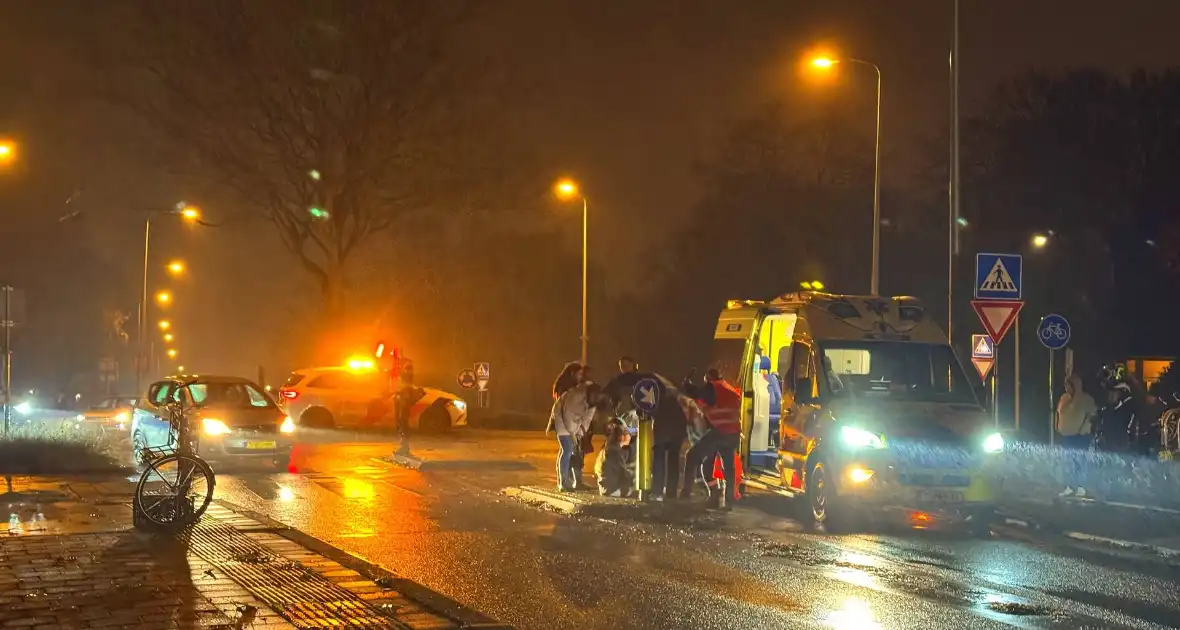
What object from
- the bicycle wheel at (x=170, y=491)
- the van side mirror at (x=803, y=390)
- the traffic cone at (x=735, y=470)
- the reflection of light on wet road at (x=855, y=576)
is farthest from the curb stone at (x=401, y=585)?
the van side mirror at (x=803, y=390)

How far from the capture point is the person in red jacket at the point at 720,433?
15.9 m

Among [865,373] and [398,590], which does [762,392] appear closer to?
[865,373]

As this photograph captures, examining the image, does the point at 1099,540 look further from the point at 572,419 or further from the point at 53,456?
the point at 53,456

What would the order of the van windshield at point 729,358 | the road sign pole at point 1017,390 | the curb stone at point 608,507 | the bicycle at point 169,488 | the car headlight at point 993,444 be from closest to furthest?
the bicycle at point 169,488 → the car headlight at point 993,444 → the curb stone at point 608,507 → the van windshield at point 729,358 → the road sign pole at point 1017,390

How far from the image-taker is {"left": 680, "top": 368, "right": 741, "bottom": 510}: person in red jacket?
1594 centimetres

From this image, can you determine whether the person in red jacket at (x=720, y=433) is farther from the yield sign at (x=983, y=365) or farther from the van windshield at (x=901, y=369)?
the yield sign at (x=983, y=365)

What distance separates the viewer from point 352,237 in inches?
1521

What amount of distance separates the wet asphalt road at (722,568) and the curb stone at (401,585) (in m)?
0.46

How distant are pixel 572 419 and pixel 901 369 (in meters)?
4.49

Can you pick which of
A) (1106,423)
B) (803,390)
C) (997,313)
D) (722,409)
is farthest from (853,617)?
(997,313)

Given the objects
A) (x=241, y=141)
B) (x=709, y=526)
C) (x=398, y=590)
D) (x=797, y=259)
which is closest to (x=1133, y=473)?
(x=709, y=526)

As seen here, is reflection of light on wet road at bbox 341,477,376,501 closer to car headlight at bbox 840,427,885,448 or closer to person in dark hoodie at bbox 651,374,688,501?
person in dark hoodie at bbox 651,374,688,501

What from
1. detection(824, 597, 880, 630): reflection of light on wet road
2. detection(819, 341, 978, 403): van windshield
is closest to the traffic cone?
detection(819, 341, 978, 403): van windshield

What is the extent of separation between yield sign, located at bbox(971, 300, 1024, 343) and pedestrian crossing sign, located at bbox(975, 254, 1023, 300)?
80mm
